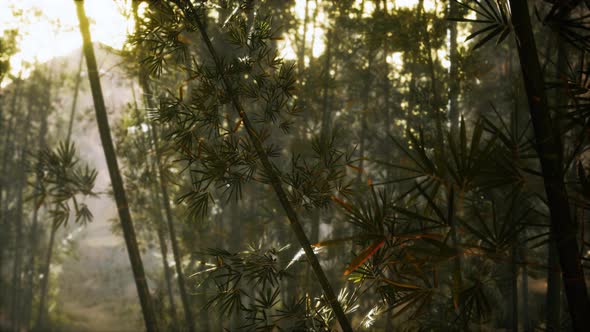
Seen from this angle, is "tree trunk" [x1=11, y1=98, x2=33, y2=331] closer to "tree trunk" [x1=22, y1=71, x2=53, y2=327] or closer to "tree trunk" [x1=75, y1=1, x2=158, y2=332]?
"tree trunk" [x1=22, y1=71, x2=53, y2=327]

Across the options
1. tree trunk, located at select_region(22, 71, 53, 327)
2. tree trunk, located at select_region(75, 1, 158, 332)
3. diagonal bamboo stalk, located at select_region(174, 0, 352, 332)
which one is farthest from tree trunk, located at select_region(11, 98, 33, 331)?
diagonal bamboo stalk, located at select_region(174, 0, 352, 332)

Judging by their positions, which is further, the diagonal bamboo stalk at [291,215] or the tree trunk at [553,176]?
the diagonal bamboo stalk at [291,215]

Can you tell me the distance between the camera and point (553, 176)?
66.5 inches

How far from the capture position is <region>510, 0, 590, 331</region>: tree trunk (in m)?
1.66

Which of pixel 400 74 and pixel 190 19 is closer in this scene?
pixel 190 19

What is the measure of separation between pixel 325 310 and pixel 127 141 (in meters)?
7.92

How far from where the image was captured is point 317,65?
9.44m

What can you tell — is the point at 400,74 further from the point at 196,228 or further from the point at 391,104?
the point at 196,228

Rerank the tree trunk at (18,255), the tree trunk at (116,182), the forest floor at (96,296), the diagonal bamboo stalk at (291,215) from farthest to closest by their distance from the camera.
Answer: the forest floor at (96,296), the tree trunk at (18,255), the tree trunk at (116,182), the diagonal bamboo stalk at (291,215)

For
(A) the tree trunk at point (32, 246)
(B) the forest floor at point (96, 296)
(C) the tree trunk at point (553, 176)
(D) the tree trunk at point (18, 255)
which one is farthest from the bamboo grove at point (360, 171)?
(B) the forest floor at point (96, 296)

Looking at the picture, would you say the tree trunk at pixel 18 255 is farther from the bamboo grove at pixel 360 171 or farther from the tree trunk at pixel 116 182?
the tree trunk at pixel 116 182

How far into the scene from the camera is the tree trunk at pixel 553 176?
1661mm

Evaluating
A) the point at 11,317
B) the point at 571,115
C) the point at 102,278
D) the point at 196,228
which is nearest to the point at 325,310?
the point at 571,115

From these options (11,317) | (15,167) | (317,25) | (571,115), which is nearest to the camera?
(571,115)
